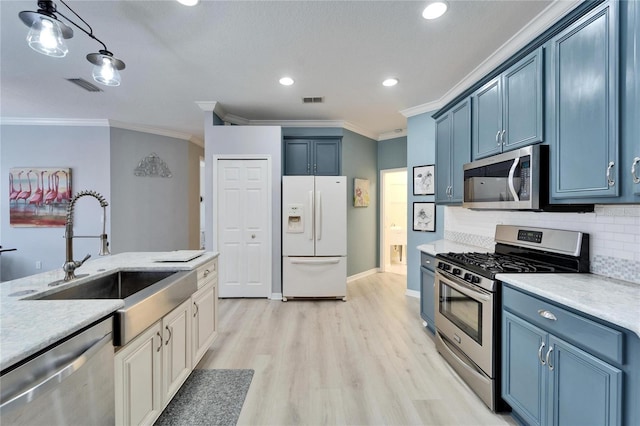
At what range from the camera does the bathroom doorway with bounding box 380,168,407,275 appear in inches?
216

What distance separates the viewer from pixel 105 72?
1890mm

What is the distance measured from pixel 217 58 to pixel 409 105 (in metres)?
2.61

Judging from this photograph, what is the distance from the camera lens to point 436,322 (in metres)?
2.56

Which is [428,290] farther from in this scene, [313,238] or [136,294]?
[136,294]

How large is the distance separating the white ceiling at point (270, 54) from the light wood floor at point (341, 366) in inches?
111

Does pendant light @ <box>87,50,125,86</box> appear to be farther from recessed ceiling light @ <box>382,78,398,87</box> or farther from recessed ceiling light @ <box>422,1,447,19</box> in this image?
recessed ceiling light @ <box>382,78,398,87</box>

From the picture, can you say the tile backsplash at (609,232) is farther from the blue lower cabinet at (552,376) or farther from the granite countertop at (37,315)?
the granite countertop at (37,315)

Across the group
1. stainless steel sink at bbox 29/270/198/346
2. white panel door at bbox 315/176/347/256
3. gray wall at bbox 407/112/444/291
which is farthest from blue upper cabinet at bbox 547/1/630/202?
white panel door at bbox 315/176/347/256

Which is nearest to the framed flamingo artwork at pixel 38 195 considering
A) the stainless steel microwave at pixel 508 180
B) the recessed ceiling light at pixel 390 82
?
the recessed ceiling light at pixel 390 82

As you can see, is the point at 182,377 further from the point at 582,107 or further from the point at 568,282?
the point at 582,107

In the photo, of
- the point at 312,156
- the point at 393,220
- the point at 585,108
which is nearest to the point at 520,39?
the point at 585,108

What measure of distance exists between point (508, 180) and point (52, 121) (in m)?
6.51

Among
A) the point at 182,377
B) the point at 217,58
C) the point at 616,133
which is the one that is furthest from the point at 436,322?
the point at 217,58

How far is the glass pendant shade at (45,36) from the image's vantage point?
1499 millimetres
